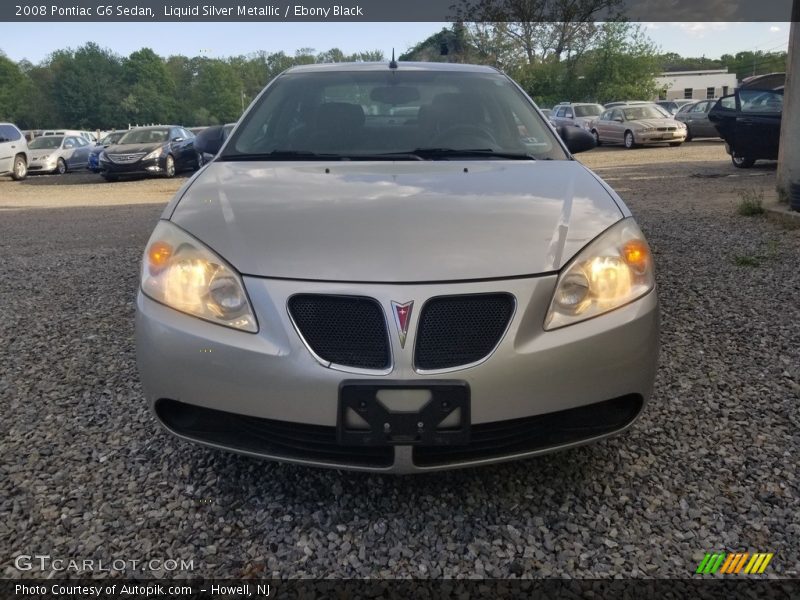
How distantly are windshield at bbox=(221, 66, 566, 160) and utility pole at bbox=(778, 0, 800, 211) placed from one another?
18.8 feet

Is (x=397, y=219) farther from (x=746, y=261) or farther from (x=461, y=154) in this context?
(x=746, y=261)

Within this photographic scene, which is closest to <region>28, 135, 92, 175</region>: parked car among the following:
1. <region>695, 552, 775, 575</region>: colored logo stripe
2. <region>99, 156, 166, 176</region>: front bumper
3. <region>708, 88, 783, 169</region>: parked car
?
<region>99, 156, 166, 176</region>: front bumper

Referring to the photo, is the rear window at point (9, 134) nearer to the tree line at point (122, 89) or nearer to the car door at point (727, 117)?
the car door at point (727, 117)

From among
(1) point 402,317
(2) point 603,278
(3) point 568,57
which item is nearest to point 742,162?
(2) point 603,278

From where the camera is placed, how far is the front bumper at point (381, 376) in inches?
78.7

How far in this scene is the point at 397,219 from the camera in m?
2.28

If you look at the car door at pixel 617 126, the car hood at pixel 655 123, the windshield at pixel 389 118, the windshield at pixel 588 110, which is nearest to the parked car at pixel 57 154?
the windshield at pixel 588 110

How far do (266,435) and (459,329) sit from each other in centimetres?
71

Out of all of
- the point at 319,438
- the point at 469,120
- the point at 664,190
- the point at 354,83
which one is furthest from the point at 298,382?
the point at 664,190

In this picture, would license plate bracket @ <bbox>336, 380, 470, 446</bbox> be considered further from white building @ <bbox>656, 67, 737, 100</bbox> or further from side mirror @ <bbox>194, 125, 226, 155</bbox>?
white building @ <bbox>656, 67, 737, 100</bbox>

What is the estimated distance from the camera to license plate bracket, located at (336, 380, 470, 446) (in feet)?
6.43

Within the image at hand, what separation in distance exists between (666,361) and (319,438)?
7.20ft

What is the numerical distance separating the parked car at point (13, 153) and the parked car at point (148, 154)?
3.51 m

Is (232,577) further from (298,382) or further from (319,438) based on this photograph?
(298,382)
